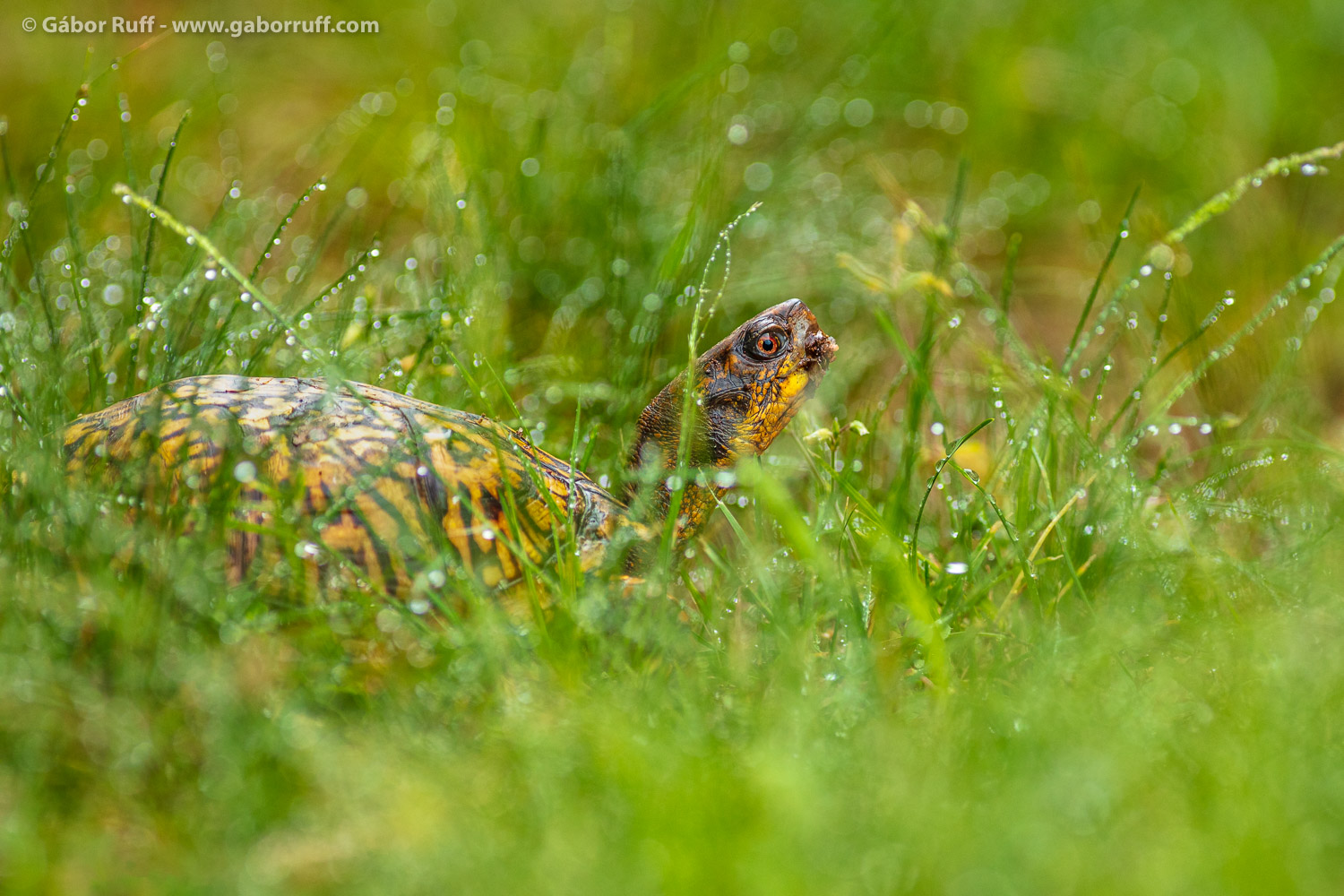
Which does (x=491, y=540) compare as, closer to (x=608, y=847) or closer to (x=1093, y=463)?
(x=608, y=847)

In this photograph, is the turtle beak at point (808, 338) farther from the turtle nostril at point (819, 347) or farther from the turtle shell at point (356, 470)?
the turtle shell at point (356, 470)

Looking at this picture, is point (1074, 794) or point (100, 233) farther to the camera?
point (100, 233)

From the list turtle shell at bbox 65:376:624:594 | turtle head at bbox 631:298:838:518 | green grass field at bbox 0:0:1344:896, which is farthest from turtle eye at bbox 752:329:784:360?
turtle shell at bbox 65:376:624:594

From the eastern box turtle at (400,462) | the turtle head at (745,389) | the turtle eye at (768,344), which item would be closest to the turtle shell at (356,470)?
the eastern box turtle at (400,462)

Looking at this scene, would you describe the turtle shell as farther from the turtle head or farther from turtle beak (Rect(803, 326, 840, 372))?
turtle beak (Rect(803, 326, 840, 372))

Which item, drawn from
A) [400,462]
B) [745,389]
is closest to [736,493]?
[745,389]

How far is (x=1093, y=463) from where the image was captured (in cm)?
173

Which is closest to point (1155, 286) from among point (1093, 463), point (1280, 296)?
point (1280, 296)

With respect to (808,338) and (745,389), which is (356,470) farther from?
(808,338)

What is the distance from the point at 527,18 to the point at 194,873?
3.34 m

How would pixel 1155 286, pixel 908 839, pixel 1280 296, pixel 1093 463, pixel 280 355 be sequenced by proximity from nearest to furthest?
pixel 908 839 < pixel 1093 463 < pixel 1280 296 < pixel 280 355 < pixel 1155 286

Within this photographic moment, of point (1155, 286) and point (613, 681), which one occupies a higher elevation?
point (1155, 286)

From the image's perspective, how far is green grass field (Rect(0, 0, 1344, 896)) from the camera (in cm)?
113

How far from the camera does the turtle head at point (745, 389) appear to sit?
1.76 meters
